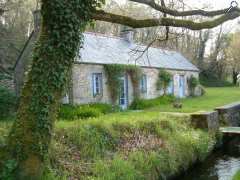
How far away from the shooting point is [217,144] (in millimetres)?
13164

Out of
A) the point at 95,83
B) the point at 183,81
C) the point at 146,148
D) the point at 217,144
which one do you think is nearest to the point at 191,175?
the point at 146,148

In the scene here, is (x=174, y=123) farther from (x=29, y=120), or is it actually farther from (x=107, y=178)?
(x=29, y=120)

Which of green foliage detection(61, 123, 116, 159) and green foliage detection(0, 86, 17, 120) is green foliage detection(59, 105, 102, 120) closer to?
green foliage detection(0, 86, 17, 120)

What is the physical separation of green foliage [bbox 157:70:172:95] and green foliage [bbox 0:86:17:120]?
41.6 feet

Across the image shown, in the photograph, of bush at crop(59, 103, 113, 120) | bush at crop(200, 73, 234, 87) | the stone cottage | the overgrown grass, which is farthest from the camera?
bush at crop(200, 73, 234, 87)

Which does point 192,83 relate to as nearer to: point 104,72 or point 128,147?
point 104,72

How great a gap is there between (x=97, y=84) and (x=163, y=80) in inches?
299

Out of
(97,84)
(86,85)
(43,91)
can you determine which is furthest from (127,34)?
(43,91)

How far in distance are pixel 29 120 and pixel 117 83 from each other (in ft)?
45.1

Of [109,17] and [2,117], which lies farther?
[2,117]

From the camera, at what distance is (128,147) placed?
920cm

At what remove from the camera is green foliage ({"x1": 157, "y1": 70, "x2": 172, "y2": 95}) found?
81.9 ft

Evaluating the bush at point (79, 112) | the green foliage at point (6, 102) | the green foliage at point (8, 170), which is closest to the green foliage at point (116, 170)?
the green foliage at point (8, 170)

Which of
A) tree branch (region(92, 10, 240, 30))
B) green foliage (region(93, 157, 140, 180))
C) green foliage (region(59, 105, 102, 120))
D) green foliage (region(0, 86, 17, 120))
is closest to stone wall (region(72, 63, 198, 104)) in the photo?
green foliage (region(59, 105, 102, 120))
